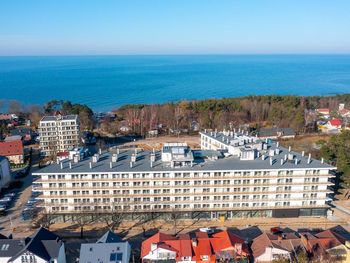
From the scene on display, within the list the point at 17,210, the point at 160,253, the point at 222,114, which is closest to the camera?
the point at 160,253

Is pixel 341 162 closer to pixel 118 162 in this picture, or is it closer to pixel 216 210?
pixel 216 210

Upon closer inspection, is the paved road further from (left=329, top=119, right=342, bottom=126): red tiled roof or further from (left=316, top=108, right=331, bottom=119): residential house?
(left=316, top=108, right=331, bottom=119): residential house

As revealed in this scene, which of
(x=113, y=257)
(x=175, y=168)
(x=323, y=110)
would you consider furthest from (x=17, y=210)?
(x=323, y=110)

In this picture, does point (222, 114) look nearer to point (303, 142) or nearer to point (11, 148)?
point (303, 142)

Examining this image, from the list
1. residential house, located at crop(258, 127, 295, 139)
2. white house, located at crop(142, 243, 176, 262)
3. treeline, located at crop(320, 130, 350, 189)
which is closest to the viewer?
white house, located at crop(142, 243, 176, 262)

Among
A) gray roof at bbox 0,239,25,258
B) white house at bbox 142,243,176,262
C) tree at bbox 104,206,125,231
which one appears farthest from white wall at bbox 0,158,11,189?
white house at bbox 142,243,176,262
